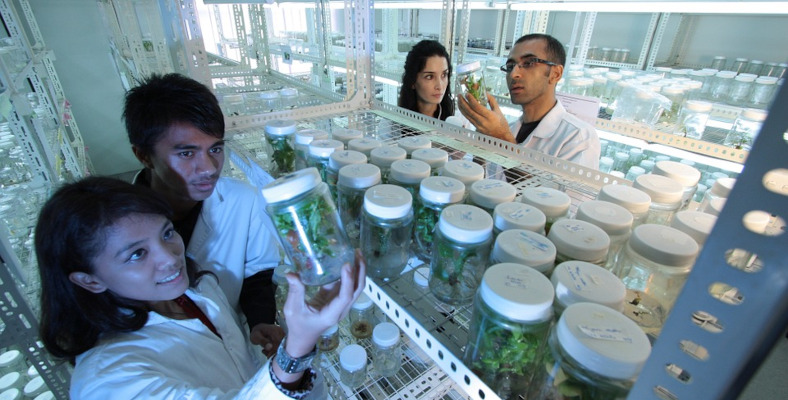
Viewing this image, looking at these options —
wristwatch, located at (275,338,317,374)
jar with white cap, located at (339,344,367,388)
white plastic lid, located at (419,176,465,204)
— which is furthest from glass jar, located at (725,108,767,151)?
wristwatch, located at (275,338,317,374)

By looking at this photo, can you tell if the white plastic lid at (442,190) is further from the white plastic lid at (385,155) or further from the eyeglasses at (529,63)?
the eyeglasses at (529,63)

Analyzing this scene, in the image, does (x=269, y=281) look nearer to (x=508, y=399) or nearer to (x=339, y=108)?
(x=339, y=108)

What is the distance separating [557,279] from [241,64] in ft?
9.51

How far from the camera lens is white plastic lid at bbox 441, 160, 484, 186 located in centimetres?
75

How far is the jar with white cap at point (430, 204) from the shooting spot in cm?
66

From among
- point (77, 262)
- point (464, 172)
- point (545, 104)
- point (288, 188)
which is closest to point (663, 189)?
point (464, 172)

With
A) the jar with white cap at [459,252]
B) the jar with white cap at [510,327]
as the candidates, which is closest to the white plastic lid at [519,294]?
the jar with white cap at [510,327]

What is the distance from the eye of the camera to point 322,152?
918 millimetres

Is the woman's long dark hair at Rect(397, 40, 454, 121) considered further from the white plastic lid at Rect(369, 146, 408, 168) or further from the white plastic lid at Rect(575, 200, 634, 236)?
the white plastic lid at Rect(575, 200, 634, 236)

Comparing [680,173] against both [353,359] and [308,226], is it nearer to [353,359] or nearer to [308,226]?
[308,226]

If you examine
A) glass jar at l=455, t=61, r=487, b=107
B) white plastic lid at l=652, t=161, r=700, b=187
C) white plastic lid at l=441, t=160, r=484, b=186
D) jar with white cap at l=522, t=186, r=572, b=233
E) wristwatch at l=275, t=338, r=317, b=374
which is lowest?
wristwatch at l=275, t=338, r=317, b=374

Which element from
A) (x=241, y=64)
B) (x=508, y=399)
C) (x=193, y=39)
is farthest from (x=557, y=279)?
(x=241, y=64)

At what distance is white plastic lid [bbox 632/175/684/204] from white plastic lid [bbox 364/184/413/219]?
1.63 ft

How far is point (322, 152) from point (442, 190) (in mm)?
396
